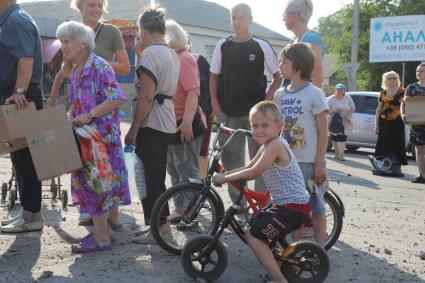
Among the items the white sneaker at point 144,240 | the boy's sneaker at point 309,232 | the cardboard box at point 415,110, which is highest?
the cardboard box at point 415,110

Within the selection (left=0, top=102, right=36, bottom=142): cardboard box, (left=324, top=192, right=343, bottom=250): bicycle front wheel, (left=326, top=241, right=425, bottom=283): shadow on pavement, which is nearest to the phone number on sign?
(left=326, top=241, right=425, bottom=283): shadow on pavement

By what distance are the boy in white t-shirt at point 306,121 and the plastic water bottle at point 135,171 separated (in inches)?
50.4

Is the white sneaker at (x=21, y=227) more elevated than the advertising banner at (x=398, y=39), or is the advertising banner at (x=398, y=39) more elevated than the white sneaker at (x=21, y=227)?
the advertising banner at (x=398, y=39)

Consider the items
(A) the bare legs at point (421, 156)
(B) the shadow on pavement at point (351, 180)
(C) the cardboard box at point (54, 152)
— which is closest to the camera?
(C) the cardboard box at point (54, 152)

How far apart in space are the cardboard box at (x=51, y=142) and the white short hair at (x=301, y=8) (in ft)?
7.57

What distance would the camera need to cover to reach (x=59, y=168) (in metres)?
4.67

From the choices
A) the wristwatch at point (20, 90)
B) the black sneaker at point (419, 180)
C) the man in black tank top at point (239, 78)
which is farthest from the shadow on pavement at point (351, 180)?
the wristwatch at point (20, 90)

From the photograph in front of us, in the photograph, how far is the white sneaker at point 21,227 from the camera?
5.53 metres

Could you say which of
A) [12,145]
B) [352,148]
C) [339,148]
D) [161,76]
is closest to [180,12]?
[352,148]

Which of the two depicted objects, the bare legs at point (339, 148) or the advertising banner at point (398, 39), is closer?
the bare legs at point (339, 148)

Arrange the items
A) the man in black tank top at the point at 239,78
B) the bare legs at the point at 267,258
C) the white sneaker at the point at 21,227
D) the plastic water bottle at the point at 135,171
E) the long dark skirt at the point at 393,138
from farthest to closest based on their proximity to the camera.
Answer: the long dark skirt at the point at 393,138, the man in black tank top at the point at 239,78, the white sneaker at the point at 21,227, the plastic water bottle at the point at 135,171, the bare legs at the point at 267,258

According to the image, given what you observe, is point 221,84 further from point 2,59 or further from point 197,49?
point 197,49

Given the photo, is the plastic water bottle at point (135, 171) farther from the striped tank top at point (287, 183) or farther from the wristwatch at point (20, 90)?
the striped tank top at point (287, 183)

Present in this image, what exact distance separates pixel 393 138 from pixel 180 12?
86.9 ft
